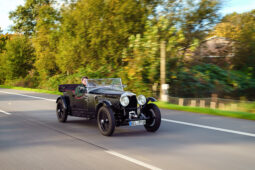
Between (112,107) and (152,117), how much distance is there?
1088mm

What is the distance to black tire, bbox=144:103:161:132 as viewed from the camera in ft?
25.7

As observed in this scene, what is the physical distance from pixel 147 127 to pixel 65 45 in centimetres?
1896

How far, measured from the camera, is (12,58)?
4481cm

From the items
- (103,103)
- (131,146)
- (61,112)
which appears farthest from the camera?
(61,112)

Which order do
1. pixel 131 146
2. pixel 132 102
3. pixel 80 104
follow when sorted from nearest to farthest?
pixel 131 146, pixel 132 102, pixel 80 104

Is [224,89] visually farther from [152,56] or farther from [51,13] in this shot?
[51,13]

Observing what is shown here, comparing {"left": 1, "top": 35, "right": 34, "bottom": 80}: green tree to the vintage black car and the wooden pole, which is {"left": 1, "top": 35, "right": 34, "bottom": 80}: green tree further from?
the vintage black car

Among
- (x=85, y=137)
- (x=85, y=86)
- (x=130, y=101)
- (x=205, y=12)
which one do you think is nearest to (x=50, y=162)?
(x=85, y=137)

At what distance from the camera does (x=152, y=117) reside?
7984mm

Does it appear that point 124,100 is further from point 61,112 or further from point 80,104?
point 61,112

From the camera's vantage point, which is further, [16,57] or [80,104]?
[16,57]

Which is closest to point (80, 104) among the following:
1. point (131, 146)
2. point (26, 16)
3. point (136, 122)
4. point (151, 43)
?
point (136, 122)

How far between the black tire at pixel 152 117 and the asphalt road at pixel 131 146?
0.22m

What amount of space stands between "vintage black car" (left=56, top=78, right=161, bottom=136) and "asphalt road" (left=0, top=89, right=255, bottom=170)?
0.32 m
